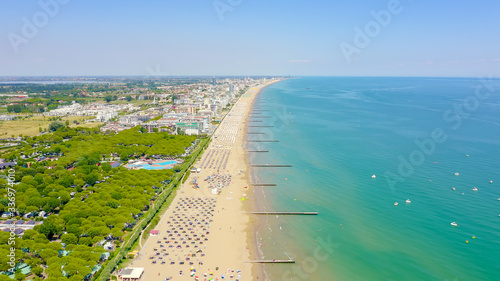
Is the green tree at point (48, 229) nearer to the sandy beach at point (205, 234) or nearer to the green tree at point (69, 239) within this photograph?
the green tree at point (69, 239)

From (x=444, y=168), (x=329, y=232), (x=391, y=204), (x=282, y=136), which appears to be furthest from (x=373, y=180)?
(x=282, y=136)

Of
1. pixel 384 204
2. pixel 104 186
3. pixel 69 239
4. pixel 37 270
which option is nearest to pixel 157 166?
pixel 104 186

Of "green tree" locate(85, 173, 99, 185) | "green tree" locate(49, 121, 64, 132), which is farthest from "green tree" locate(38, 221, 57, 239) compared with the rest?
"green tree" locate(49, 121, 64, 132)

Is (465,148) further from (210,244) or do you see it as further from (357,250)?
(210,244)

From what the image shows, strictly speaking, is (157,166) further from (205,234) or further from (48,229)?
(205,234)

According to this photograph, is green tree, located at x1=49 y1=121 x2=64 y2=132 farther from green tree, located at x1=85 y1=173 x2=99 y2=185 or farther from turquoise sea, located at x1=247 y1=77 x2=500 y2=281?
turquoise sea, located at x1=247 y1=77 x2=500 y2=281
